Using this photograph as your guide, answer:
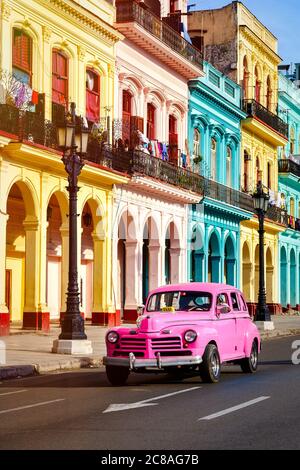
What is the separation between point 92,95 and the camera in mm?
30391

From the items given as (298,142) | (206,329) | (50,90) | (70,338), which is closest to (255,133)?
(298,142)

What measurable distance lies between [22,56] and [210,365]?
1398cm

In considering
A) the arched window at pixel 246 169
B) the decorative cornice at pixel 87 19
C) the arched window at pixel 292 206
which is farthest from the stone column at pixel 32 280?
the arched window at pixel 292 206

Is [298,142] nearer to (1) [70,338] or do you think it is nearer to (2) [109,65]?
(2) [109,65]

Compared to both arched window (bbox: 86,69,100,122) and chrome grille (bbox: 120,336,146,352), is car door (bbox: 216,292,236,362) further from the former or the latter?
arched window (bbox: 86,69,100,122)

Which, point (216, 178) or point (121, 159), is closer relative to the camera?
point (121, 159)

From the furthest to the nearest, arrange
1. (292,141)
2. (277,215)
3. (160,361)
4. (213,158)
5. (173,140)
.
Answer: (292,141), (277,215), (213,158), (173,140), (160,361)

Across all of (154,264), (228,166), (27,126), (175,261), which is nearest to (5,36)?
(27,126)

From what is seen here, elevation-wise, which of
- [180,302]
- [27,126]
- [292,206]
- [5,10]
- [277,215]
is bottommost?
[180,302]

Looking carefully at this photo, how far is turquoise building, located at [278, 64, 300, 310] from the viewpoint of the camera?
52.8 meters

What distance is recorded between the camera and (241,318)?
53.6 ft

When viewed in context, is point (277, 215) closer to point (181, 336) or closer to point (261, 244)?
point (261, 244)

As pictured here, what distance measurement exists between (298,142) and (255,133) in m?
10.7

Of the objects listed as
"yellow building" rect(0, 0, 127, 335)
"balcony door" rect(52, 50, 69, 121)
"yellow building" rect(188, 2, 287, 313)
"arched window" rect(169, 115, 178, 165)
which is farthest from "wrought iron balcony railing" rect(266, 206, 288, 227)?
"balcony door" rect(52, 50, 69, 121)
